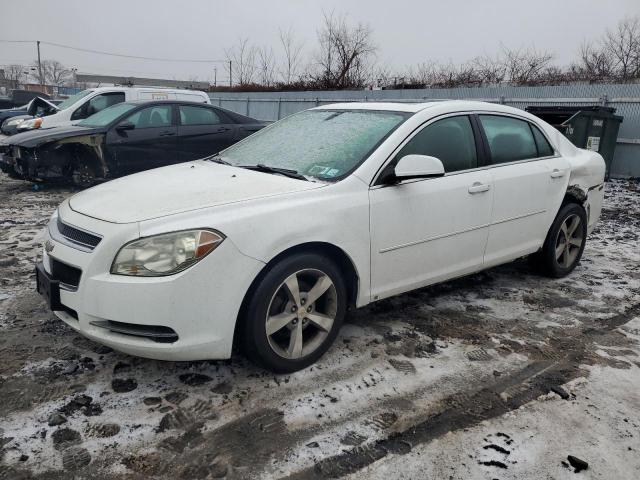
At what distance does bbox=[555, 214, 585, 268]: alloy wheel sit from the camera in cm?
451

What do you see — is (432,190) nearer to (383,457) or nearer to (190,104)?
(383,457)

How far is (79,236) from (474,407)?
2.24 metres

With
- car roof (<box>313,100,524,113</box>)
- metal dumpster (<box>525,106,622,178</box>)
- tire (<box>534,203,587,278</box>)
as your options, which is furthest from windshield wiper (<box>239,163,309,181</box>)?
metal dumpster (<box>525,106,622,178</box>)

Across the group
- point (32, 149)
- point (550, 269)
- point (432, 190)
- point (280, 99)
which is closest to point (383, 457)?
point (432, 190)

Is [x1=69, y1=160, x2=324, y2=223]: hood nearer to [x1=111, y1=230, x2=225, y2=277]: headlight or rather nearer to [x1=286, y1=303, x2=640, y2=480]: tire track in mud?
[x1=111, y1=230, x2=225, y2=277]: headlight

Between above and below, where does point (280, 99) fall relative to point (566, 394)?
above

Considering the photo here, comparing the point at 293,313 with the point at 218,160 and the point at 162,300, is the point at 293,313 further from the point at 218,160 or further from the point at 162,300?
the point at 218,160

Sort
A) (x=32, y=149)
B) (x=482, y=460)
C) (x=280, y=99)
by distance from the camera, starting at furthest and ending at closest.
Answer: (x=280, y=99) → (x=32, y=149) → (x=482, y=460)

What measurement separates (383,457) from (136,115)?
282 inches

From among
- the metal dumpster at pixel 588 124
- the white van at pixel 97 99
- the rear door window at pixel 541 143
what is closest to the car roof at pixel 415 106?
the rear door window at pixel 541 143

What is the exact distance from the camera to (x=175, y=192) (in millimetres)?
2850

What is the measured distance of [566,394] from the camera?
273 centimetres

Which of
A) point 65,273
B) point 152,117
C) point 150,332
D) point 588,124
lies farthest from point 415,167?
point 588,124

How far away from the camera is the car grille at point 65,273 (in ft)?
8.34
